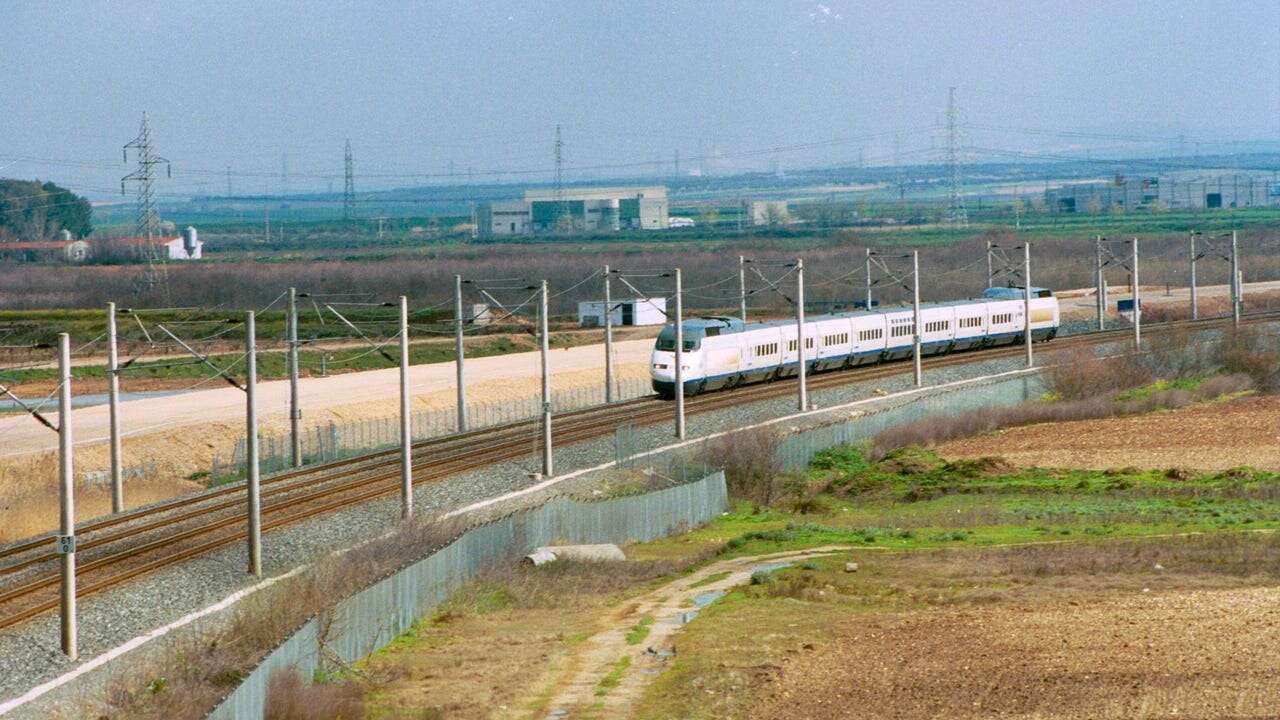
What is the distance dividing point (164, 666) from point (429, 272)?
13398 centimetres

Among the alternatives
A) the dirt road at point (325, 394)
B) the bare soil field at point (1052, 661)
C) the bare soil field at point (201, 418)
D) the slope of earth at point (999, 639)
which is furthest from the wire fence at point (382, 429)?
the bare soil field at point (1052, 661)

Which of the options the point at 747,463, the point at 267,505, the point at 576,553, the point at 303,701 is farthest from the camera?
the point at 747,463

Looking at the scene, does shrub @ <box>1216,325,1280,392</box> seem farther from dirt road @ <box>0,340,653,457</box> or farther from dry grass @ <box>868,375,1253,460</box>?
dirt road @ <box>0,340,653,457</box>

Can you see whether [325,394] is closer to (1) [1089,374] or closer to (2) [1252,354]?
(1) [1089,374]

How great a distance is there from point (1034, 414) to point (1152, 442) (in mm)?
8163

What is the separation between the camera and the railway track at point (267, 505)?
35.8 metres

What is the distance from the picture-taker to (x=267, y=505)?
45.5m

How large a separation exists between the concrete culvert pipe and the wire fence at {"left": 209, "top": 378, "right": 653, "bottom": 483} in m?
13.6

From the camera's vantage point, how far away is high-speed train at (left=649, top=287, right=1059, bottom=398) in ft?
229

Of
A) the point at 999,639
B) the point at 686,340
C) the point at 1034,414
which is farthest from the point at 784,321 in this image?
the point at 999,639

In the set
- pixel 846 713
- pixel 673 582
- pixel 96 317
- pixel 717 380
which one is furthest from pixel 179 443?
pixel 96 317

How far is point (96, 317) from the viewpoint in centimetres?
11700

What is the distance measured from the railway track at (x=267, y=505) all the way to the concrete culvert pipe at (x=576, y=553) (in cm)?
615

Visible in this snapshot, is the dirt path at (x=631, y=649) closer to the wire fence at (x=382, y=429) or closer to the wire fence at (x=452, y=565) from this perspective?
the wire fence at (x=452, y=565)
